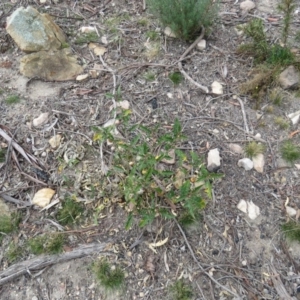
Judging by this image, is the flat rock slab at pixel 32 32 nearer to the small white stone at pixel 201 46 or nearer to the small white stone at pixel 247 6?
the small white stone at pixel 201 46

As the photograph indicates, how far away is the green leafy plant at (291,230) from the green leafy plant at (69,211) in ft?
4.17

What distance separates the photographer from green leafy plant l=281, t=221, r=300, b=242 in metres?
2.40

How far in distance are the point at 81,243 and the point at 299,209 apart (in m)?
1.38

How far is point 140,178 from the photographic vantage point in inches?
88.9

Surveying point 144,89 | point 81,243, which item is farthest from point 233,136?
point 81,243

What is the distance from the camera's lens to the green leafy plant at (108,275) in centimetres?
229

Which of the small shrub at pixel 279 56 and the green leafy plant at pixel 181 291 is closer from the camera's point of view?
the green leafy plant at pixel 181 291

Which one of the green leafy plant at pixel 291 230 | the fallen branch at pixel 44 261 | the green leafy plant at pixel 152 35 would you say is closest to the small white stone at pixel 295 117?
the green leafy plant at pixel 291 230

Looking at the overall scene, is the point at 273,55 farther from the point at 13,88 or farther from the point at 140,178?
the point at 13,88

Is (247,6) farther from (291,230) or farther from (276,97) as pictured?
(291,230)

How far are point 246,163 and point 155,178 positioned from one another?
67 cm

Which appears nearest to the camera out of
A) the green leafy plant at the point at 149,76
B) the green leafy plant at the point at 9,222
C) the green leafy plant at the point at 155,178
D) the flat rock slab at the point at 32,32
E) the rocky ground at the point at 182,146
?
the green leafy plant at the point at 155,178

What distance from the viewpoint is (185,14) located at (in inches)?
128

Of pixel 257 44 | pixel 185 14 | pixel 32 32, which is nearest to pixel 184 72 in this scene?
pixel 185 14
